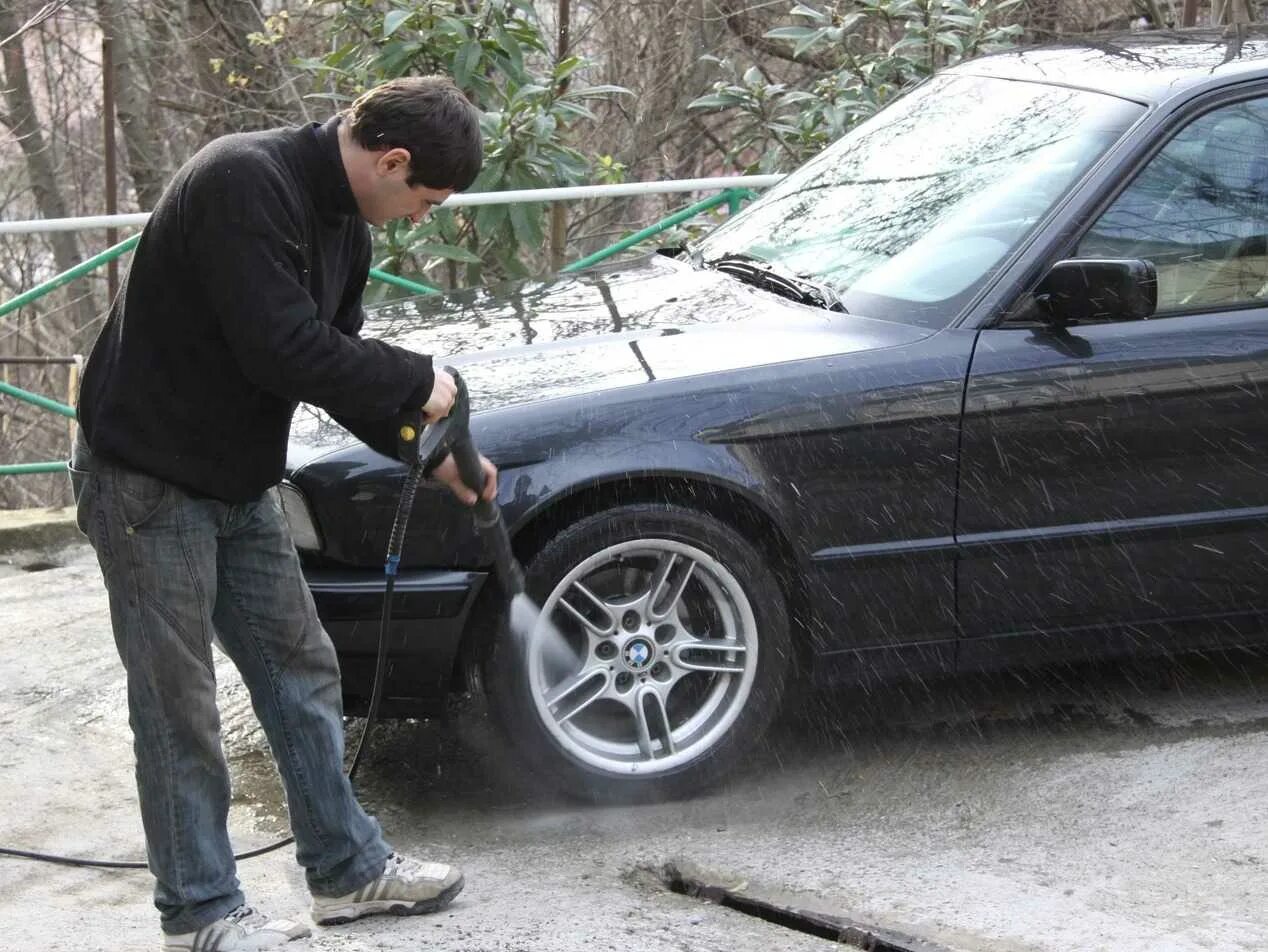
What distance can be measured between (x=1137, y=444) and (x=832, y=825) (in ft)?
3.83

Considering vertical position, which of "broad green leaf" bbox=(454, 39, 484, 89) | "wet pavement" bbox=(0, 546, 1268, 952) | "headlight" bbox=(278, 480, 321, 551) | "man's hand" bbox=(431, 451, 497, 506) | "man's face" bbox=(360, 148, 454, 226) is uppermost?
"broad green leaf" bbox=(454, 39, 484, 89)

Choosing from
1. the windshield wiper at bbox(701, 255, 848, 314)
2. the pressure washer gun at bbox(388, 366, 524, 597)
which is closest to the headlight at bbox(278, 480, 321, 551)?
the pressure washer gun at bbox(388, 366, 524, 597)

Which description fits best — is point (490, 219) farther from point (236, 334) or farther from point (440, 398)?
point (236, 334)

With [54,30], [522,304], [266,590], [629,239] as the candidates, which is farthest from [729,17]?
[266,590]

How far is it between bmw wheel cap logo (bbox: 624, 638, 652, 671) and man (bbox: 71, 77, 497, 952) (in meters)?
0.75

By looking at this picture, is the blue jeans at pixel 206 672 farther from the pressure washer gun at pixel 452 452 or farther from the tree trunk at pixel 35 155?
the tree trunk at pixel 35 155

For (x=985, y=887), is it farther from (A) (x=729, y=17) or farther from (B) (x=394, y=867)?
(A) (x=729, y=17)

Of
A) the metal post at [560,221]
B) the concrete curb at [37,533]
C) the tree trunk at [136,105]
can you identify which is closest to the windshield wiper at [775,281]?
the concrete curb at [37,533]

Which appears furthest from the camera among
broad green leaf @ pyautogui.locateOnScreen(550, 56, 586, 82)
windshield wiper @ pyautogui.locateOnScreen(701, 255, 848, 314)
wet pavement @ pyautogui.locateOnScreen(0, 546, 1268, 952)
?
broad green leaf @ pyautogui.locateOnScreen(550, 56, 586, 82)

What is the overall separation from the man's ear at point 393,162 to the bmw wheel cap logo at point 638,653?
1383mm

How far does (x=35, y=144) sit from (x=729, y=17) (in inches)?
241

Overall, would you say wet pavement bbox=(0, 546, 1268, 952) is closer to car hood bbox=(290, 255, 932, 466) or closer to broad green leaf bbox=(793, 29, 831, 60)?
car hood bbox=(290, 255, 932, 466)

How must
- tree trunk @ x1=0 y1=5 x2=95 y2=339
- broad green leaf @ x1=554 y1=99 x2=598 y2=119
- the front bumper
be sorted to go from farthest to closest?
1. tree trunk @ x1=0 y1=5 x2=95 y2=339
2. broad green leaf @ x1=554 y1=99 x2=598 y2=119
3. the front bumper

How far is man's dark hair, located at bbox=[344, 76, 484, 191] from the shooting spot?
3107 mm
